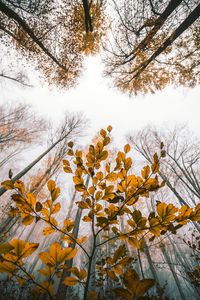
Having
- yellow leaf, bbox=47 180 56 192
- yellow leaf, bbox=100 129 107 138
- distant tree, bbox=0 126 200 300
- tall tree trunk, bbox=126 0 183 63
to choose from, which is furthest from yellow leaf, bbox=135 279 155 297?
tall tree trunk, bbox=126 0 183 63

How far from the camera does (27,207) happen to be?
833 millimetres

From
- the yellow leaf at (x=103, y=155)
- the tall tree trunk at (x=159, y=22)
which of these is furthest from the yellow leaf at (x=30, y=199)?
the tall tree trunk at (x=159, y=22)

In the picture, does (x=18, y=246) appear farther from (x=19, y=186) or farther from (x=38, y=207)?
(x=19, y=186)

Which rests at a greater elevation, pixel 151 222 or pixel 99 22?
pixel 99 22

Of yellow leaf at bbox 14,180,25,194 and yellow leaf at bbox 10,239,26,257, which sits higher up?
yellow leaf at bbox 14,180,25,194

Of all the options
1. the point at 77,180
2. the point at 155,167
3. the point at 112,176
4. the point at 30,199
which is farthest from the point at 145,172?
the point at 30,199

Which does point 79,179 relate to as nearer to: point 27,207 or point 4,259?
point 27,207

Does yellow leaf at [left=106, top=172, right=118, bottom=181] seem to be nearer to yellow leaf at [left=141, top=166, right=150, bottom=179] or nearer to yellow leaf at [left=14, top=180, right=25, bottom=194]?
yellow leaf at [left=141, top=166, right=150, bottom=179]

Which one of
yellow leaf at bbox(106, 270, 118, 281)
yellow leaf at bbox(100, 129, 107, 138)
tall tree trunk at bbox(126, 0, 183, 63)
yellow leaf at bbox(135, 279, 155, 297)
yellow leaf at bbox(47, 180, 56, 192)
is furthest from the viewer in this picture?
tall tree trunk at bbox(126, 0, 183, 63)

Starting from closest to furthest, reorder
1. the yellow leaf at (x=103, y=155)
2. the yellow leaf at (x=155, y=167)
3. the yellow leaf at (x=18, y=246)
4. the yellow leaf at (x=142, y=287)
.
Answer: the yellow leaf at (x=142, y=287), the yellow leaf at (x=18, y=246), the yellow leaf at (x=155, y=167), the yellow leaf at (x=103, y=155)

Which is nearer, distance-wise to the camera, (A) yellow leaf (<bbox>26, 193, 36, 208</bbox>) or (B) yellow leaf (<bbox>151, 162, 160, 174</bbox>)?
(A) yellow leaf (<bbox>26, 193, 36, 208</bbox>)

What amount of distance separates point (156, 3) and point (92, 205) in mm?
6680

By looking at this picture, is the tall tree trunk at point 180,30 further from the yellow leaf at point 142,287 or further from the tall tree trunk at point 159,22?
the yellow leaf at point 142,287

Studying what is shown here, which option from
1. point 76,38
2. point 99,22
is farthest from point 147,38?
point 76,38
